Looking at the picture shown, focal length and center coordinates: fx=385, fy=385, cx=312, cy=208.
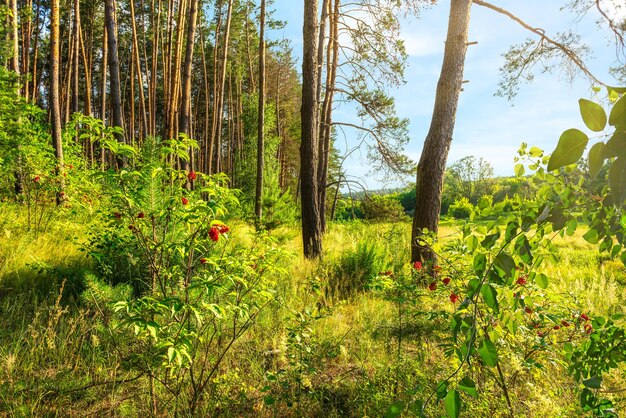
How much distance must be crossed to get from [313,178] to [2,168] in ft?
16.8

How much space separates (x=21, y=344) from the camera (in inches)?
126

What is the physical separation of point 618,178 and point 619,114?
0.09m

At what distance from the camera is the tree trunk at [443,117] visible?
Result: 17.3 feet

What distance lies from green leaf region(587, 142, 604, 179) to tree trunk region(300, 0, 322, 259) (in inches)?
236

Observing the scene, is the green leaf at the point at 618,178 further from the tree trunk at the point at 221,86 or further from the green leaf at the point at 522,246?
the tree trunk at the point at 221,86

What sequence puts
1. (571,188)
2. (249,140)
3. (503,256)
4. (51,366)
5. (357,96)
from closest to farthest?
(503,256), (571,188), (51,366), (357,96), (249,140)

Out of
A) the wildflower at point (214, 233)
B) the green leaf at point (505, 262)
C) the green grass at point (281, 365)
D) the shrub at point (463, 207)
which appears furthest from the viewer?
the green grass at point (281, 365)

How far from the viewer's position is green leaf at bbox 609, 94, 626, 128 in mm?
497

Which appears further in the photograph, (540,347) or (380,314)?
(380,314)

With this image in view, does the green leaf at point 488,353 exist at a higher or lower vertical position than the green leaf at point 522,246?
lower

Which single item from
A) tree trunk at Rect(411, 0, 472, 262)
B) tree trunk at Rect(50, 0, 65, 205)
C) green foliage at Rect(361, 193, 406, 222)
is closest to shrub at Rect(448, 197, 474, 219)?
tree trunk at Rect(411, 0, 472, 262)

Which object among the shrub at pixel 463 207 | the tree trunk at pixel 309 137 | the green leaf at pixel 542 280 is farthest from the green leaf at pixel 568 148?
the tree trunk at pixel 309 137

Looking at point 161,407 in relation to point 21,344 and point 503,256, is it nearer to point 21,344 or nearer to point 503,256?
point 21,344

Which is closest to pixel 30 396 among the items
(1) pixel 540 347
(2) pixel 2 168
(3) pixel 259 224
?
(3) pixel 259 224
